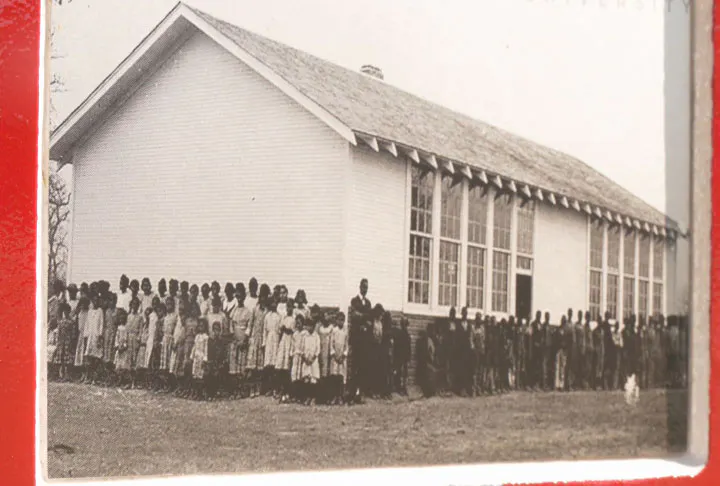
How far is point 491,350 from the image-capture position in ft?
16.4

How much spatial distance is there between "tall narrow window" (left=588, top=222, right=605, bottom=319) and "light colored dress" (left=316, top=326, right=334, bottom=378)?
1.44 m

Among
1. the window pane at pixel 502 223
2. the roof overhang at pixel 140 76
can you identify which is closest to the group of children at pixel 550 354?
the window pane at pixel 502 223

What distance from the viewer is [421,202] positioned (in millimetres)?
4926

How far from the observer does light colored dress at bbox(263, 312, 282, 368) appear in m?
4.54

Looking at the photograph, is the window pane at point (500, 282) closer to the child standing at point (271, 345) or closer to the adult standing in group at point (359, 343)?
the adult standing in group at point (359, 343)

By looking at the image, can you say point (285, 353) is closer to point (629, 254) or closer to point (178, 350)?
point (178, 350)

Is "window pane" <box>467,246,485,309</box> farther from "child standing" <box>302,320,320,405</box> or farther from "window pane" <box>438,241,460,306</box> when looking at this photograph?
"child standing" <box>302,320,320,405</box>

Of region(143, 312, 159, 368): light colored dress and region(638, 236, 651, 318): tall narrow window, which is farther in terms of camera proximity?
region(638, 236, 651, 318): tall narrow window

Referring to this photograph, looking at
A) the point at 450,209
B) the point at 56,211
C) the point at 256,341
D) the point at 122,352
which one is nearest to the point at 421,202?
the point at 450,209

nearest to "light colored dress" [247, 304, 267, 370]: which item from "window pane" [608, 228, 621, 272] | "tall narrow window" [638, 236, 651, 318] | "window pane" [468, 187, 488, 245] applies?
"window pane" [468, 187, 488, 245]

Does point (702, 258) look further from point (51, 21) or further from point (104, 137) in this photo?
point (51, 21)

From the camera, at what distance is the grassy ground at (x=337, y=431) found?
4.23 meters

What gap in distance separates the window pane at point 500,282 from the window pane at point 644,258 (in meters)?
0.78

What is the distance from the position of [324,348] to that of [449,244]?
82 cm
